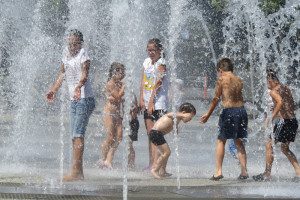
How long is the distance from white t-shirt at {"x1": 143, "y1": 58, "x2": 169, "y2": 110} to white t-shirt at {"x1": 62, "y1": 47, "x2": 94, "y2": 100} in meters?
0.95

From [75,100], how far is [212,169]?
2468mm

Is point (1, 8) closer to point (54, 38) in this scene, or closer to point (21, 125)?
point (54, 38)

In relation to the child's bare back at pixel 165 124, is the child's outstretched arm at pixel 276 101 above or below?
above

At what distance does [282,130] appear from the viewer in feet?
30.6

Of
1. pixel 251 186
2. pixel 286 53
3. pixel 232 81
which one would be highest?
pixel 286 53

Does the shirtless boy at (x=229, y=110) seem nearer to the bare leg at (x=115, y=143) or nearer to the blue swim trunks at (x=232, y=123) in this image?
the blue swim trunks at (x=232, y=123)

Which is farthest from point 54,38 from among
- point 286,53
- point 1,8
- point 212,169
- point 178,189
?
point 178,189

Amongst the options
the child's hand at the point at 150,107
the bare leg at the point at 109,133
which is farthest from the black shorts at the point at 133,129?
the child's hand at the point at 150,107

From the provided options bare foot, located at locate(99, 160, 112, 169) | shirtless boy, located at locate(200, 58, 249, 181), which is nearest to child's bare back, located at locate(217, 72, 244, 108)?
shirtless boy, located at locate(200, 58, 249, 181)

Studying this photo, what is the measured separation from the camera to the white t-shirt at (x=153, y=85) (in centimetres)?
913

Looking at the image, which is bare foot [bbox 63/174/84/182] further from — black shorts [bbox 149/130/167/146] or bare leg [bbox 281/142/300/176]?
bare leg [bbox 281/142/300/176]

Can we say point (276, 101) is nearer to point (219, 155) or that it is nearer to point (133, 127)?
point (219, 155)

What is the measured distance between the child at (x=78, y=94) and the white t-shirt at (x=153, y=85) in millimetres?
946

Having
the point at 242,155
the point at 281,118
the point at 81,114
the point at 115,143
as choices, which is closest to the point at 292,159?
the point at 281,118
